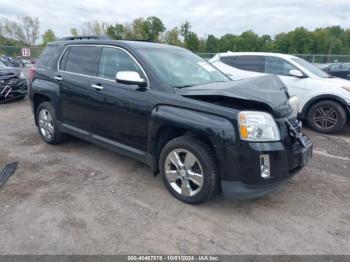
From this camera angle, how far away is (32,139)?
568 centimetres

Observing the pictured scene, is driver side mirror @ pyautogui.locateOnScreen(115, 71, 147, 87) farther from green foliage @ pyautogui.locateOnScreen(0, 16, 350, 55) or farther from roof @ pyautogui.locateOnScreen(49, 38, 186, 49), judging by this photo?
green foliage @ pyautogui.locateOnScreen(0, 16, 350, 55)

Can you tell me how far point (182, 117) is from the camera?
3.17 m

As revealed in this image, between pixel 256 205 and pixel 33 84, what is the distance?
434cm

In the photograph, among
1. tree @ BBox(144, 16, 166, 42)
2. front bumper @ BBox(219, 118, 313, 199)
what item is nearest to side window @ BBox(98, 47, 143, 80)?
front bumper @ BBox(219, 118, 313, 199)

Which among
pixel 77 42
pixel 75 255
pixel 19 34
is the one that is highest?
pixel 19 34

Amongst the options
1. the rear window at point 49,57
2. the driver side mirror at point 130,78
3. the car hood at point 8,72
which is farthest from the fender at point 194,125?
the car hood at point 8,72

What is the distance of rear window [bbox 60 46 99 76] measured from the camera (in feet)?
14.0

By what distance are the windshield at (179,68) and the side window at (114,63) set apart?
19 cm

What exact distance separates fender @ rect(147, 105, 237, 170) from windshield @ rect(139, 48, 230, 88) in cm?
41

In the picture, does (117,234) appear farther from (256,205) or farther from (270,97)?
(270,97)

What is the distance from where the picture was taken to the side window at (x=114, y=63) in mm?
3783

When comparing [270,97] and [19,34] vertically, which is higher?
[19,34]

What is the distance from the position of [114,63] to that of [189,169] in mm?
1833

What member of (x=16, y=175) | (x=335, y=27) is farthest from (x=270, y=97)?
(x=335, y=27)
